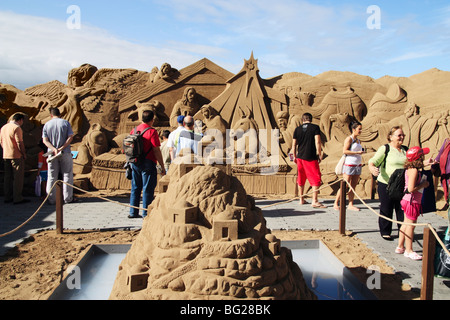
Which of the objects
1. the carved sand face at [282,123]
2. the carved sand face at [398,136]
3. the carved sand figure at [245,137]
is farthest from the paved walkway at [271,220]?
the carved sand face at [282,123]

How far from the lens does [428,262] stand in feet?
8.26

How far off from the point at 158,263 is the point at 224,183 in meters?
0.84

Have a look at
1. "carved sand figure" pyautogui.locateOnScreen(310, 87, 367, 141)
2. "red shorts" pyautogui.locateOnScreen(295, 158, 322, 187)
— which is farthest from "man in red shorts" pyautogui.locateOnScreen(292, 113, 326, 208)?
"carved sand figure" pyautogui.locateOnScreen(310, 87, 367, 141)

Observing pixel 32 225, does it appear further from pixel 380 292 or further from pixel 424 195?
pixel 424 195

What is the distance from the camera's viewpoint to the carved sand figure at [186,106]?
8.74 meters

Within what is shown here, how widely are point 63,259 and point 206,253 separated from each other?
2163 mm

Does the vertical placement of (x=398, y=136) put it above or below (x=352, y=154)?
above

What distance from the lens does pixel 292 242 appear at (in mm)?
4395

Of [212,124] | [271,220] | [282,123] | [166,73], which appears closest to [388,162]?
[271,220]

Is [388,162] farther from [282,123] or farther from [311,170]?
[282,123]

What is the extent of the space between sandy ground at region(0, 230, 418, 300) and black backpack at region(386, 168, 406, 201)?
29.1 inches

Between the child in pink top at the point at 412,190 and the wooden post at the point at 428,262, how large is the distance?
3.66 ft

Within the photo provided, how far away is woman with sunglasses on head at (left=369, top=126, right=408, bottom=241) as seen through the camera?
4.05m

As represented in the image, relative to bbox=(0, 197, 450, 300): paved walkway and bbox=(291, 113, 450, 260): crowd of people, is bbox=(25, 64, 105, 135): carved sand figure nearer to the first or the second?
bbox=(0, 197, 450, 300): paved walkway
